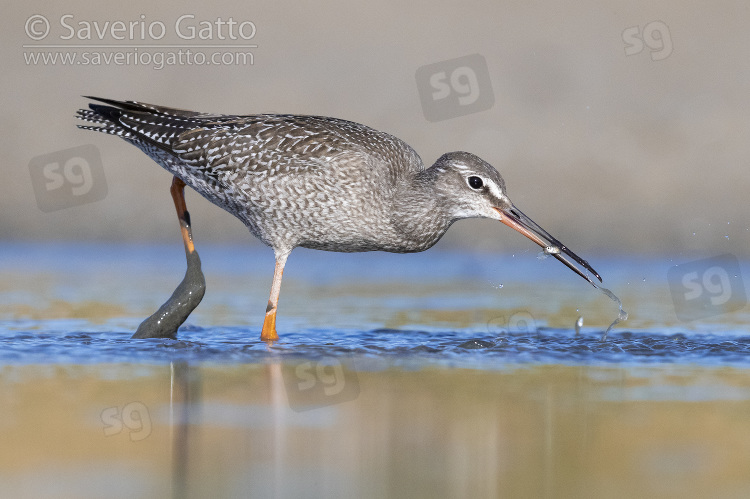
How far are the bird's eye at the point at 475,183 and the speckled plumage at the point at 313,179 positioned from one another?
0.31 feet

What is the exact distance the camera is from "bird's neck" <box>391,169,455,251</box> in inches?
426

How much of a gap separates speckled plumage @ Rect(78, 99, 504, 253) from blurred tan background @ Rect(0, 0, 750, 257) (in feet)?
22.0

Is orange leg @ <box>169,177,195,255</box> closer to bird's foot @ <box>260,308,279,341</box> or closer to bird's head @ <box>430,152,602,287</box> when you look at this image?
bird's foot @ <box>260,308,279,341</box>

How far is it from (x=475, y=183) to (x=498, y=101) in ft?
30.4

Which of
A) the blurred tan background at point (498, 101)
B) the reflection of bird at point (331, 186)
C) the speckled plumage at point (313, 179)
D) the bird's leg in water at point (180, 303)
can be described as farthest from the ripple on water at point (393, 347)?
the blurred tan background at point (498, 101)

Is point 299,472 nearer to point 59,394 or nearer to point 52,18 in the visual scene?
point 59,394

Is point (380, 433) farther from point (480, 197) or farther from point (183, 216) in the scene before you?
point (183, 216)

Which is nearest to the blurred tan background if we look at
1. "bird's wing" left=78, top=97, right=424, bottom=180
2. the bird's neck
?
"bird's wing" left=78, top=97, right=424, bottom=180

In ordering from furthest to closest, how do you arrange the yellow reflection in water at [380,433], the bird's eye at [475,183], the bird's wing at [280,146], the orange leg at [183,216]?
1. the orange leg at [183,216]
2. the bird's wing at [280,146]
3. the bird's eye at [475,183]
4. the yellow reflection in water at [380,433]

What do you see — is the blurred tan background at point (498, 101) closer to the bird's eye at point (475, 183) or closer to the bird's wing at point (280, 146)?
the bird's wing at point (280, 146)

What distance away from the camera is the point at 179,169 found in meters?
11.5

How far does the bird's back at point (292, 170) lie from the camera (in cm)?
1073

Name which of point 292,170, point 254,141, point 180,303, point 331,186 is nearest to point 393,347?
point 331,186

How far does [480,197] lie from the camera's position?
1066 cm
